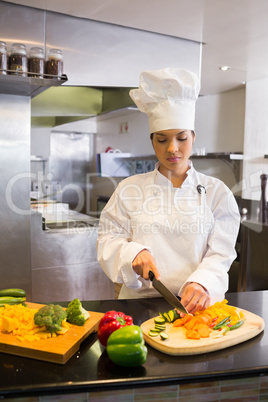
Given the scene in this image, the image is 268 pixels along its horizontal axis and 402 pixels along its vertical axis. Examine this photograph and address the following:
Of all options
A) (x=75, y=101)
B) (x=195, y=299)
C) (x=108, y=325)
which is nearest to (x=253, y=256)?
(x=75, y=101)

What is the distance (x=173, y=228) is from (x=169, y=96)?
0.53 m

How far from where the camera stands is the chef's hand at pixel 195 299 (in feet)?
4.21

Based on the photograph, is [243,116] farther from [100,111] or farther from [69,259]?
[69,259]

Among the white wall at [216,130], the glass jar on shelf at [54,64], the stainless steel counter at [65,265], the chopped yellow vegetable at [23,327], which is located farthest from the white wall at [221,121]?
the chopped yellow vegetable at [23,327]

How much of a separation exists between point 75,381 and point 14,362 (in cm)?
20

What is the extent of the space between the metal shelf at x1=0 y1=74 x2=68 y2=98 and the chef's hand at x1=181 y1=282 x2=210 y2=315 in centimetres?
148

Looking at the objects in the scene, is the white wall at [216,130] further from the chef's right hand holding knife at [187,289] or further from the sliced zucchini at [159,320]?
the sliced zucchini at [159,320]

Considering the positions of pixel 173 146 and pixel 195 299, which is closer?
pixel 195 299

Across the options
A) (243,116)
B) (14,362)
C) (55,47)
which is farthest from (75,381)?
(243,116)

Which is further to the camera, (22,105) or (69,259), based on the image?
(69,259)

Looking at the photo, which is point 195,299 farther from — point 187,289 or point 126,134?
point 126,134

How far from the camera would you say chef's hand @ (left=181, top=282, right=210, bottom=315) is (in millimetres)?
1283

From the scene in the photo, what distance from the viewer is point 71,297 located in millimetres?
2943

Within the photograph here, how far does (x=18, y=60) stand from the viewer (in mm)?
2297
